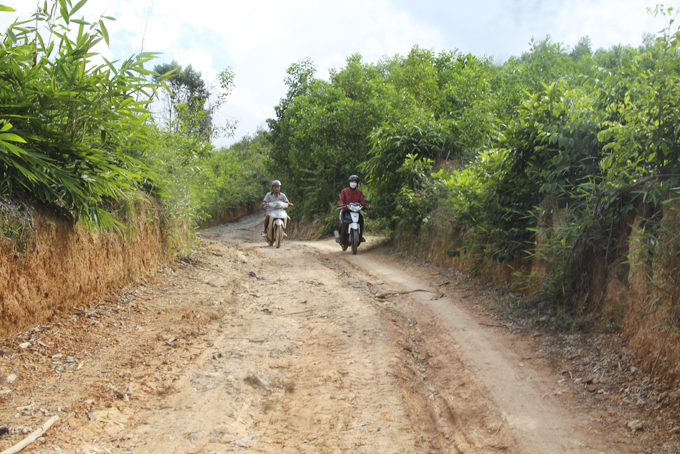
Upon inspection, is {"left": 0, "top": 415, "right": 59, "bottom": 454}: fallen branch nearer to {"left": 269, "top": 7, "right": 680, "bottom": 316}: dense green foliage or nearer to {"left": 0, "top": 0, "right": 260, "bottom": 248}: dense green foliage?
{"left": 0, "top": 0, "right": 260, "bottom": 248}: dense green foliage

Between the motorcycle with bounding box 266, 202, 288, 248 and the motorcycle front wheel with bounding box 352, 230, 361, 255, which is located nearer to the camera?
the motorcycle front wheel with bounding box 352, 230, 361, 255

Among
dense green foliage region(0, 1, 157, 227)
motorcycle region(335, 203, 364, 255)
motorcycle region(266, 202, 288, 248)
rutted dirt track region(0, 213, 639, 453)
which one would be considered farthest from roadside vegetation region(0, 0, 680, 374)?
motorcycle region(266, 202, 288, 248)

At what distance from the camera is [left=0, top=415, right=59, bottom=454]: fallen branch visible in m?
2.42

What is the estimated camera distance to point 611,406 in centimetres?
317

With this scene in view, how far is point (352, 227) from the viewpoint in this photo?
11352 mm

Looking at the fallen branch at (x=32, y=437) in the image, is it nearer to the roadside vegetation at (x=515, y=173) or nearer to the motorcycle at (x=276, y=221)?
the roadside vegetation at (x=515, y=173)

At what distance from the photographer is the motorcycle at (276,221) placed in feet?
39.9

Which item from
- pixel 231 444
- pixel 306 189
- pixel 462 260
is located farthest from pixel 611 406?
pixel 306 189

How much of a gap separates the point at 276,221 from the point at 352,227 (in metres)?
2.21

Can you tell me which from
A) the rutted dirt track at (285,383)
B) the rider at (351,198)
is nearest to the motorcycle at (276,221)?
the rider at (351,198)

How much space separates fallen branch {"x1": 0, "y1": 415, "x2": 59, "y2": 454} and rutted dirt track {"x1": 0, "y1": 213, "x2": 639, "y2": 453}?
0.15 feet

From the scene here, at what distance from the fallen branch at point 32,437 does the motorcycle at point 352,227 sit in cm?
882

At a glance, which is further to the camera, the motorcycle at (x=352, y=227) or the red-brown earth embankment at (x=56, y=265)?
the motorcycle at (x=352, y=227)

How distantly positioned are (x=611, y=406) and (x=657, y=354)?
1.78ft
